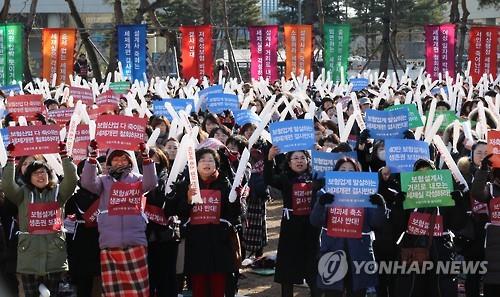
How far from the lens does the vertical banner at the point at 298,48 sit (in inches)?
850

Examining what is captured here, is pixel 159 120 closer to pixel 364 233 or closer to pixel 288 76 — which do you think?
pixel 364 233

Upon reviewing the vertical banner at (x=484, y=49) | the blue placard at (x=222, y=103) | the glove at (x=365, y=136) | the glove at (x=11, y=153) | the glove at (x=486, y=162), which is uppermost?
the vertical banner at (x=484, y=49)

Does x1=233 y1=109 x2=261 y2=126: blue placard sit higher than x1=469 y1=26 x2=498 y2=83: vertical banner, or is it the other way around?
x1=469 y1=26 x2=498 y2=83: vertical banner

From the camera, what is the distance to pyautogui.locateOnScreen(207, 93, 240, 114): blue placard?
11312mm

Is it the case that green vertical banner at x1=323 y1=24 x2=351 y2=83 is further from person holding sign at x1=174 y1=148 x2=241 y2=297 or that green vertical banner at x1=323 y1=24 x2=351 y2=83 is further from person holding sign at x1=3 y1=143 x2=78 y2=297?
person holding sign at x1=3 y1=143 x2=78 y2=297

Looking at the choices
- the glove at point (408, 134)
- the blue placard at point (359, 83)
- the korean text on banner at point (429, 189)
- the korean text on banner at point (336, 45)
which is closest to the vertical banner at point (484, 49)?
the korean text on banner at point (336, 45)

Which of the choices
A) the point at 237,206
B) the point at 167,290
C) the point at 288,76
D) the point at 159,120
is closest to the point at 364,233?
the point at 237,206

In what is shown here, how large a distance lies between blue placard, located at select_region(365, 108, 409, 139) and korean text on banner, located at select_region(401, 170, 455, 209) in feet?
6.21

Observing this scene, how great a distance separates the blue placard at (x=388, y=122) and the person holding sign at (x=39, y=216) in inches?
116

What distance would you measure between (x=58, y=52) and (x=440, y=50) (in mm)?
8825

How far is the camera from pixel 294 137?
7.34 m

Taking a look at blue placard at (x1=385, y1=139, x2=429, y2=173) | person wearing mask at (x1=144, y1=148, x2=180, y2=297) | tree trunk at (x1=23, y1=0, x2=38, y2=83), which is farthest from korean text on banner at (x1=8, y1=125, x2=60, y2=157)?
tree trunk at (x1=23, y1=0, x2=38, y2=83)

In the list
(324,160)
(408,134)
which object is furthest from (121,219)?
(408,134)

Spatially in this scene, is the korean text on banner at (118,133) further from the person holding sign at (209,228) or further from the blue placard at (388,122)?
the blue placard at (388,122)
